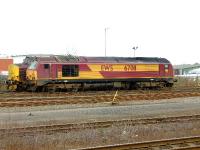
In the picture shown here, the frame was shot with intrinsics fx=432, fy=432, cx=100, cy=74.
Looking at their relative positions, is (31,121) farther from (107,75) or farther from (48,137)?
(107,75)

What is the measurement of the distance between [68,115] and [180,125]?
539 centimetres

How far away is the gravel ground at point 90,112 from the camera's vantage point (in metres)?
17.7

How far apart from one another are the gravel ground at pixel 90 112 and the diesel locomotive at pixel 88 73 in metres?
10.8

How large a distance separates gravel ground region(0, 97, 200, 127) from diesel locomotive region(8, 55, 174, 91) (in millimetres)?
10834

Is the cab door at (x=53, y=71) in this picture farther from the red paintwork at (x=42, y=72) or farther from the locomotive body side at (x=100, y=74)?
the red paintwork at (x=42, y=72)

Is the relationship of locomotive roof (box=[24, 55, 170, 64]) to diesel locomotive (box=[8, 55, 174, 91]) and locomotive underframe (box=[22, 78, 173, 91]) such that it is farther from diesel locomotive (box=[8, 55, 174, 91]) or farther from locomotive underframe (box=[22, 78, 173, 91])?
locomotive underframe (box=[22, 78, 173, 91])

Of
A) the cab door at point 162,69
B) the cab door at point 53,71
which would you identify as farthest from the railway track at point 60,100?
the cab door at point 162,69

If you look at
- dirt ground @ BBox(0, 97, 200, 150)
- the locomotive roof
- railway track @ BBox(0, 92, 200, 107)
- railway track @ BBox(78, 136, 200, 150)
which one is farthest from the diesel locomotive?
railway track @ BBox(78, 136, 200, 150)

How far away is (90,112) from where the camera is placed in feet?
66.6

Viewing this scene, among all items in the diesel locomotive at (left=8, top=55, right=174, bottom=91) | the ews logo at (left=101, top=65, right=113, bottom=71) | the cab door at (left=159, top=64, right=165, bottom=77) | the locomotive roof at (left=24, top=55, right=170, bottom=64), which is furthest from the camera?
the cab door at (left=159, top=64, right=165, bottom=77)

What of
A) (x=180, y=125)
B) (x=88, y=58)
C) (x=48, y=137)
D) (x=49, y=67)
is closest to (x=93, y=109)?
(x=180, y=125)

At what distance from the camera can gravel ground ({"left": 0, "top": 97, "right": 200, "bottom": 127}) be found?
17.7 meters

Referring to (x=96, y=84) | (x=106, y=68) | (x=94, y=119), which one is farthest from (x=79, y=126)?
(x=106, y=68)

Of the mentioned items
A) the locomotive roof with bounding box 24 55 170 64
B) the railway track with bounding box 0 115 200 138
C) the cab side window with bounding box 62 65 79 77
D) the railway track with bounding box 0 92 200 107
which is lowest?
the railway track with bounding box 0 115 200 138
